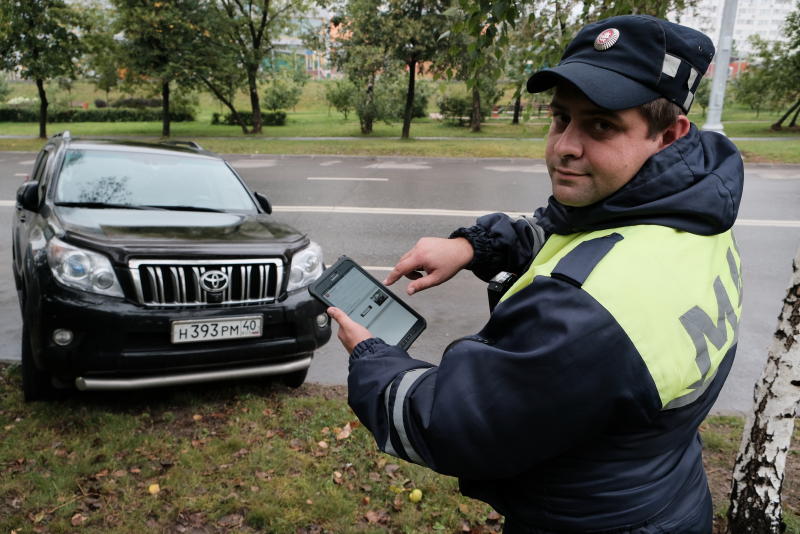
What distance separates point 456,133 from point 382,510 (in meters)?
28.1

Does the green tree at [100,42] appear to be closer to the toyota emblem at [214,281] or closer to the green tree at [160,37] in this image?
the green tree at [160,37]

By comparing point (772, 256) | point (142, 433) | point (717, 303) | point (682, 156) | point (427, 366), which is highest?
point (682, 156)

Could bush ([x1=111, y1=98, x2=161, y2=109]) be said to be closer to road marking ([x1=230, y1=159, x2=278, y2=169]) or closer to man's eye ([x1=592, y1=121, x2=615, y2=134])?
road marking ([x1=230, y1=159, x2=278, y2=169])

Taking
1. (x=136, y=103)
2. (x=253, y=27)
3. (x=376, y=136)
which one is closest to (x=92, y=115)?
(x=136, y=103)

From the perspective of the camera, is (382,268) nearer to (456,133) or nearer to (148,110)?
(456,133)

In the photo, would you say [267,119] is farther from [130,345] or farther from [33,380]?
[130,345]

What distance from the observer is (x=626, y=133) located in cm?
119

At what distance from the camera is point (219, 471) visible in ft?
10.4

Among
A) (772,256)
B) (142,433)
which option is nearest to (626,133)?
(142,433)

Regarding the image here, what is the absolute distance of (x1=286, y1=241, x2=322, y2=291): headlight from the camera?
3.85 meters

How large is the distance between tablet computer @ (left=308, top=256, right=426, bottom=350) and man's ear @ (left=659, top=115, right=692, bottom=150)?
757 mm

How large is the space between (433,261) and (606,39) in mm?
778

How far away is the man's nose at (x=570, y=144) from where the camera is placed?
4.01 ft

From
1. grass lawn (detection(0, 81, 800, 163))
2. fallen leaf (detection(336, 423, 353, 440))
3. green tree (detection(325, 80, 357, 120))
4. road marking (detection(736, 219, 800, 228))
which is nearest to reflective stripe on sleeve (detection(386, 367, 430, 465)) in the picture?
fallen leaf (detection(336, 423, 353, 440))
